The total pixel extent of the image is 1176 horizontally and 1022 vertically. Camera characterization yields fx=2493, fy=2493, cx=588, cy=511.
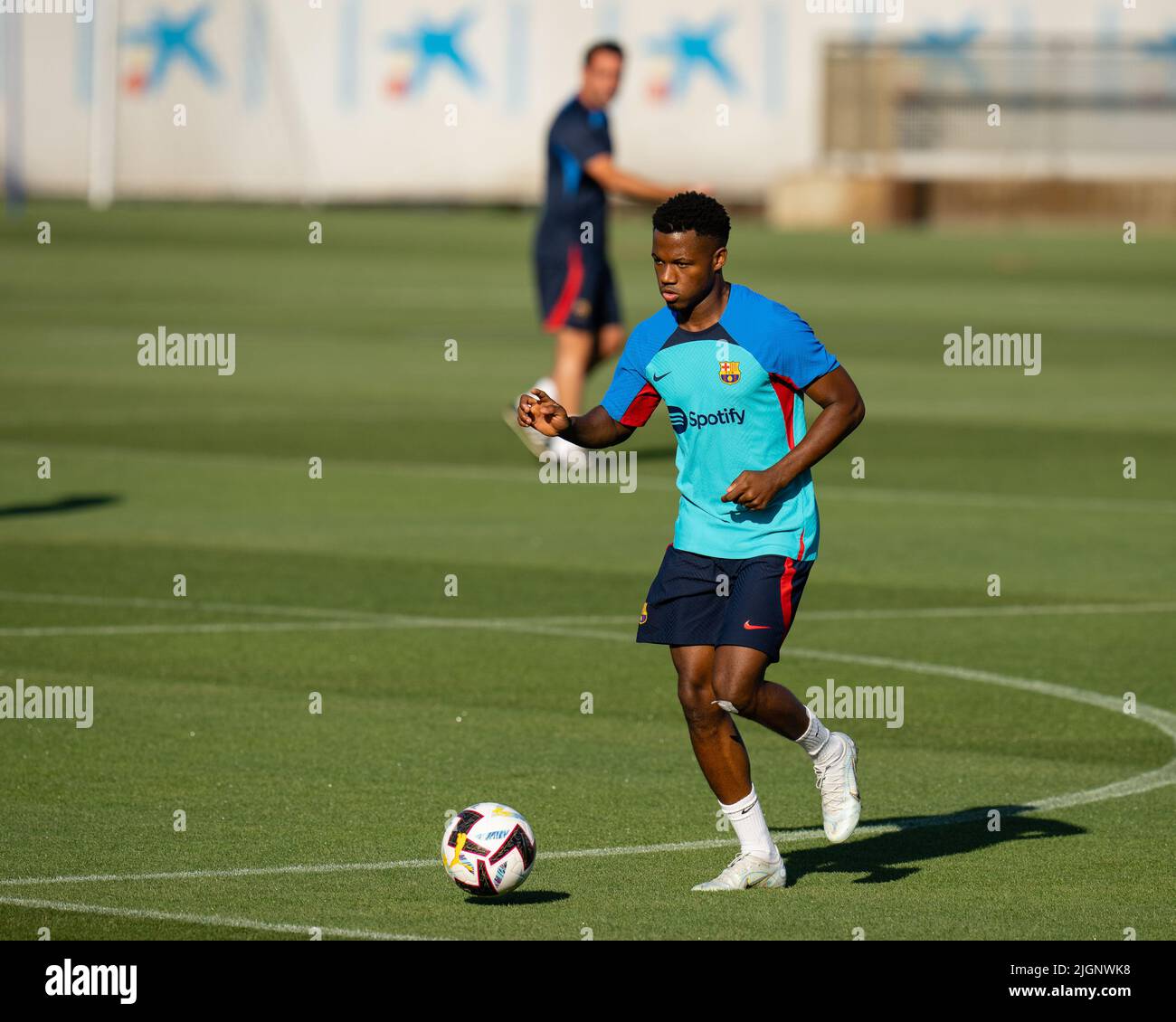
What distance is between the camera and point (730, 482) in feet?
24.8

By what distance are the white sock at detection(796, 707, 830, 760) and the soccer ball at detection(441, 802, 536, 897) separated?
924 millimetres

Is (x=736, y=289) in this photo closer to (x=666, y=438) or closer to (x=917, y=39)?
(x=666, y=438)

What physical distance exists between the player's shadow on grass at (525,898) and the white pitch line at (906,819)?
1.34 feet

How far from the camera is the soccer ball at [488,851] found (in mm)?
7336

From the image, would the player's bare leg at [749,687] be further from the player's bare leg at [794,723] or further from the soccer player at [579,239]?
the soccer player at [579,239]

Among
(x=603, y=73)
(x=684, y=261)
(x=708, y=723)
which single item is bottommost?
(x=708, y=723)

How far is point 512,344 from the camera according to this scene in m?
29.3

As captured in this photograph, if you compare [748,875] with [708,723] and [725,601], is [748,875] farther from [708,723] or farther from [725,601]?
[725,601]

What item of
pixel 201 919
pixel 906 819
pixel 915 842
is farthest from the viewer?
pixel 906 819

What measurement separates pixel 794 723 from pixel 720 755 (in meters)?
0.27

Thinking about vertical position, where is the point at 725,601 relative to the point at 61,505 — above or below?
above

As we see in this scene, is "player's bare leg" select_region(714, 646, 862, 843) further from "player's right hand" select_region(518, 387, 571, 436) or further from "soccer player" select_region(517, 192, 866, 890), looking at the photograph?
"player's right hand" select_region(518, 387, 571, 436)

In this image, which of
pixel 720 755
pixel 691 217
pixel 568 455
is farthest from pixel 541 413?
pixel 568 455

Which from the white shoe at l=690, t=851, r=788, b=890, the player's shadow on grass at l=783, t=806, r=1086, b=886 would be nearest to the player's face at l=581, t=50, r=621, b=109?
the player's shadow on grass at l=783, t=806, r=1086, b=886
